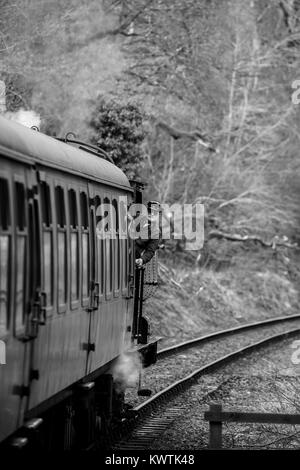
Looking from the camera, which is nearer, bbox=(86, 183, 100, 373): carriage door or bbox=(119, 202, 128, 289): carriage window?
bbox=(86, 183, 100, 373): carriage door

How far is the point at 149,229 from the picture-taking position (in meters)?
14.0

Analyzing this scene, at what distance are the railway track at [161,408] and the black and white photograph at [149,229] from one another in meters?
0.05

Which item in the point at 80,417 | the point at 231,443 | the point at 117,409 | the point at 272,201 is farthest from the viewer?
the point at 272,201

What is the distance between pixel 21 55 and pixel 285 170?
16.1 metres

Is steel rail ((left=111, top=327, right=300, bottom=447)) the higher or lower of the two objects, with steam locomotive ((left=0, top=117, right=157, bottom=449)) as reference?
lower

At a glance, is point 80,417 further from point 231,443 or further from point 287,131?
point 287,131

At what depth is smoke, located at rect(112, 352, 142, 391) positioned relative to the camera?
→ 13609 millimetres

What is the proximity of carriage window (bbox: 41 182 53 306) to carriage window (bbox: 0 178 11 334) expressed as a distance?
1.09m

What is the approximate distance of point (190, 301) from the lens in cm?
2916

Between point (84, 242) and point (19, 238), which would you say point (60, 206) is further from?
point (19, 238)

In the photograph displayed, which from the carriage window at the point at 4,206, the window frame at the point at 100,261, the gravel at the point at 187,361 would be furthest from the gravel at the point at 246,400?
the carriage window at the point at 4,206

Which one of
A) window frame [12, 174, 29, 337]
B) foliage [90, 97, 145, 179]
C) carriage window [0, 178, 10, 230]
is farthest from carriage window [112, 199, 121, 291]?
foliage [90, 97, 145, 179]

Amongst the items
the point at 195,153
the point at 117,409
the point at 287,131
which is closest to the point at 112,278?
the point at 117,409

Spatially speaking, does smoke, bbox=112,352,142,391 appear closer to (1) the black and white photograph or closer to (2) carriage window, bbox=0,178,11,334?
(1) the black and white photograph
